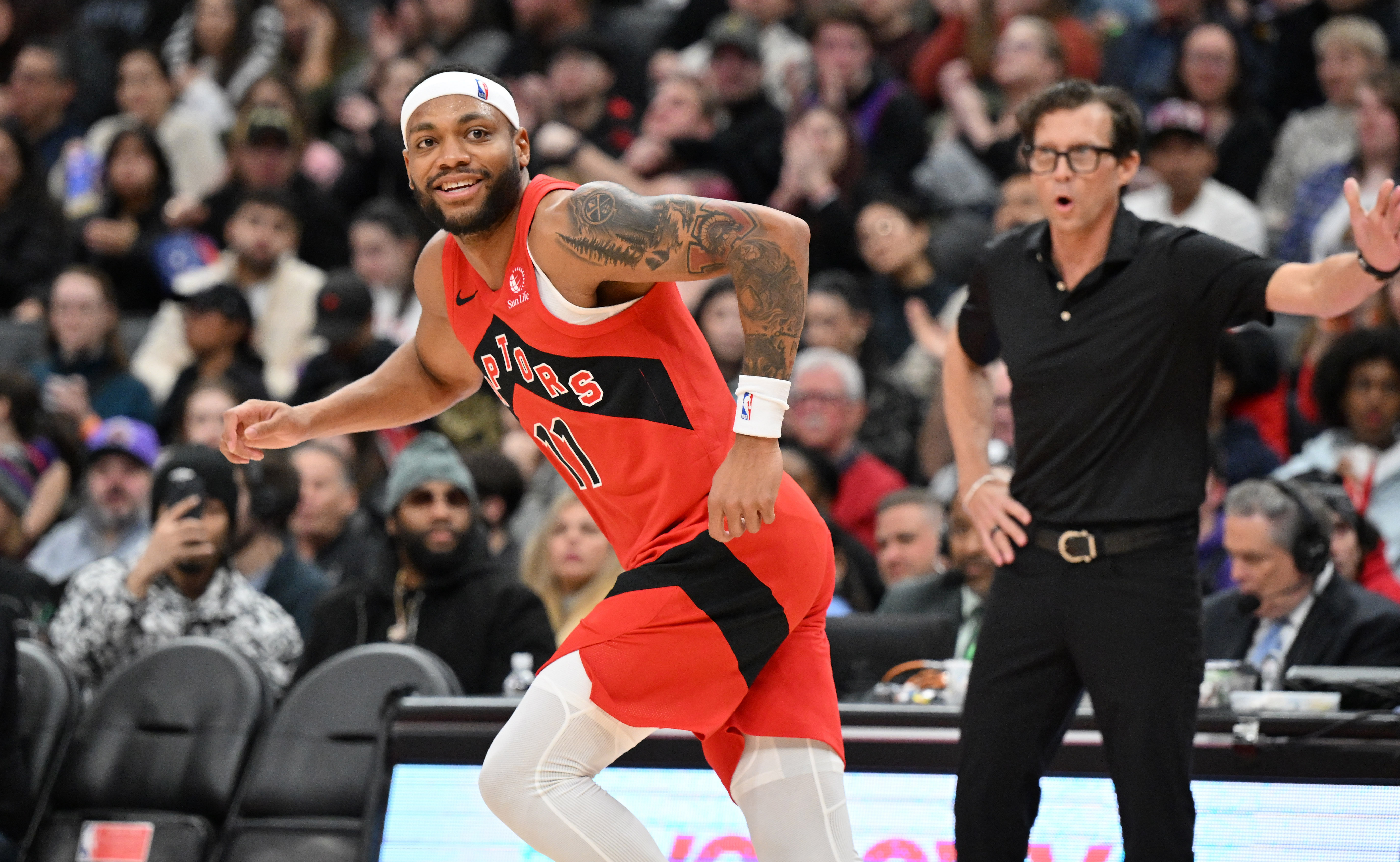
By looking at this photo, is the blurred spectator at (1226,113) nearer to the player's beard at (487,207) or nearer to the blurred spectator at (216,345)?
the blurred spectator at (216,345)

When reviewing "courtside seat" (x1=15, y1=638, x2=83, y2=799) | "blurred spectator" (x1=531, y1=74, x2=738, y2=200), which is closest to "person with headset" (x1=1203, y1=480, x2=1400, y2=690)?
"courtside seat" (x1=15, y1=638, x2=83, y2=799)

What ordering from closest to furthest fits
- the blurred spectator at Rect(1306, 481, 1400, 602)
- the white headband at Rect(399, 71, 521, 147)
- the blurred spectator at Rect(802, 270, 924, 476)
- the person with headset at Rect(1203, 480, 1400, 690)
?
1. the white headband at Rect(399, 71, 521, 147)
2. the person with headset at Rect(1203, 480, 1400, 690)
3. the blurred spectator at Rect(1306, 481, 1400, 602)
4. the blurred spectator at Rect(802, 270, 924, 476)

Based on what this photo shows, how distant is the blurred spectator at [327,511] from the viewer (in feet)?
25.5

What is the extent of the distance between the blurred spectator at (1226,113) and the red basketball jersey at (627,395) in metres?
6.49

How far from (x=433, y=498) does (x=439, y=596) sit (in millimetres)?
387

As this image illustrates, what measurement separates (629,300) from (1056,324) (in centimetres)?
123

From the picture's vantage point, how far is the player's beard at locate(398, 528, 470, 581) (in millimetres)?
6199

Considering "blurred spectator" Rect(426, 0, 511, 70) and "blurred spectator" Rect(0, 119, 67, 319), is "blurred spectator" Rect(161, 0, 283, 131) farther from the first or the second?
"blurred spectator" Rect(0, 119, 67, 319)

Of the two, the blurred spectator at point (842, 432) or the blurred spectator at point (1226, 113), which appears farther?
the blurred spectator at point (1226, 113)

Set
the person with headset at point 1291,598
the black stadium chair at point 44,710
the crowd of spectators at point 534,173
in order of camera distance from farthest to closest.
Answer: the crowd of spectators at point 534,173, the black stadium chair at point 44,710, the person with headset at point 1291,598

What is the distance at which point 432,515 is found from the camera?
6.27 metres

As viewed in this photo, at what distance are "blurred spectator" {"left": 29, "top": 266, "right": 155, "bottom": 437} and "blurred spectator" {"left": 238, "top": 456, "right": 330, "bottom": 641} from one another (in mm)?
2122

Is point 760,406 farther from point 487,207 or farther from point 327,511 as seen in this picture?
point 327,511

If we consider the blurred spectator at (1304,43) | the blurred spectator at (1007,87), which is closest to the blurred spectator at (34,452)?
the blurred spectator at (1007,87)
